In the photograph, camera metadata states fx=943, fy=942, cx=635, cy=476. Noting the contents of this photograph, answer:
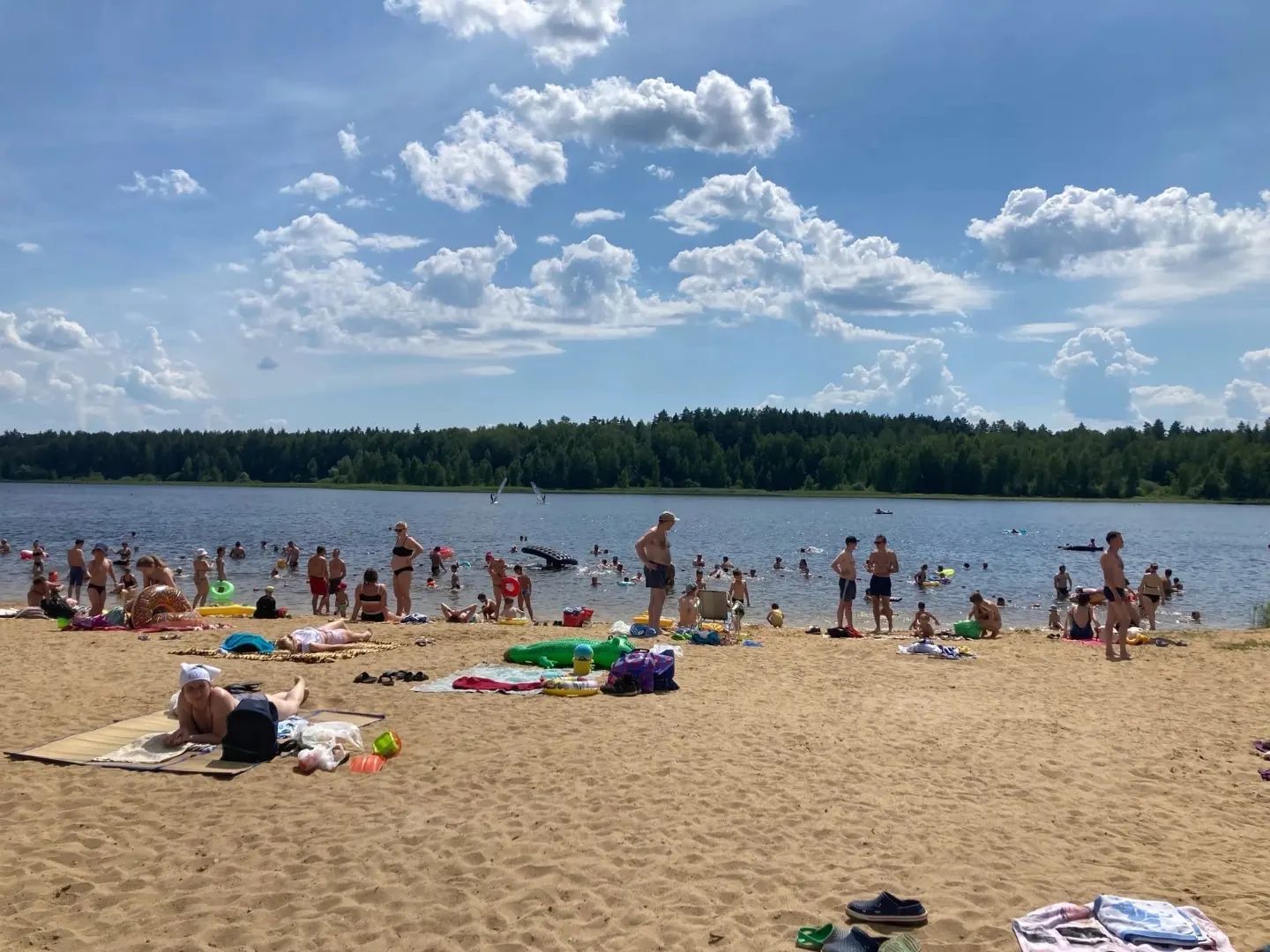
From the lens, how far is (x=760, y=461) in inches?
4729

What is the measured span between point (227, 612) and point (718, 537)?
36947 mm

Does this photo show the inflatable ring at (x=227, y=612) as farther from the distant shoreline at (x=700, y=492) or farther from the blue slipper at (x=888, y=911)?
the distant shoreline at (x=700, y=492)

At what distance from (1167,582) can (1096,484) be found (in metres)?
89.8

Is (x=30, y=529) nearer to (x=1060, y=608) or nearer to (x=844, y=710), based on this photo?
(x=1060, y=608)

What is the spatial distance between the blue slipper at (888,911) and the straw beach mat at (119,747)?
445 centimetres

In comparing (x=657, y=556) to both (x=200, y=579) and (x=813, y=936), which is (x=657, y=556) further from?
(x=200, y=579)

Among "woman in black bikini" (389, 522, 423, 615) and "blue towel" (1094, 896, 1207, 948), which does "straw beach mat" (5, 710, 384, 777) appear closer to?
"blue towel" (1094, 896, 1207, 948)

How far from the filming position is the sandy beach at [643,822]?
4.67 meters

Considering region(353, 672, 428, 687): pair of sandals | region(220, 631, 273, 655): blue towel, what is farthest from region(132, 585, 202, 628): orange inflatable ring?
region(353, 672, 428, 687): pair of sandals

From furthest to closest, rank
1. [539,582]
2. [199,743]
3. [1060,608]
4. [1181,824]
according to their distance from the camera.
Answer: [539,582], [1060,608], [199,743], [1181,824]

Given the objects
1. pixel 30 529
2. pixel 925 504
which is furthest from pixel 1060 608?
pixel 925 504

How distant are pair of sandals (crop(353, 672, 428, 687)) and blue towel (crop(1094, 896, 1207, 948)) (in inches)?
280

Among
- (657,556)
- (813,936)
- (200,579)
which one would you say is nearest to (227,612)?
(200,579)

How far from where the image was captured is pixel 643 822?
5.95 metres
